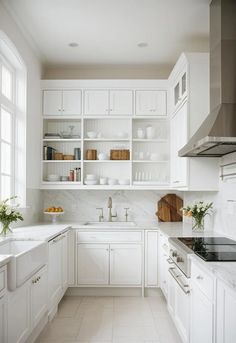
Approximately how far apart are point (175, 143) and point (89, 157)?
1.18 meters

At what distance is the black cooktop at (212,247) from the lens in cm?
228

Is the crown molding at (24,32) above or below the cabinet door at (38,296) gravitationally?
above

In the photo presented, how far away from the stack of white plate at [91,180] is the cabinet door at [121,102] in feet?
2.90

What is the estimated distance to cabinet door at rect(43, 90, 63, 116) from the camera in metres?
4.68

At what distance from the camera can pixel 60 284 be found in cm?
380

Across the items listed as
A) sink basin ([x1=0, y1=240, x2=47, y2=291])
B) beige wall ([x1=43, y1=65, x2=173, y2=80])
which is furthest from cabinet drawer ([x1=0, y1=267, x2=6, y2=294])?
beige wall ([x1=43, y1=65, x2=173, y2=80])

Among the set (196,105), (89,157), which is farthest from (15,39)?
(196,105)

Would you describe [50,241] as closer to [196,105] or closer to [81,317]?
[81,317]

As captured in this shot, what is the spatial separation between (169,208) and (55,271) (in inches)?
75.3

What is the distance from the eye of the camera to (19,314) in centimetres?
240

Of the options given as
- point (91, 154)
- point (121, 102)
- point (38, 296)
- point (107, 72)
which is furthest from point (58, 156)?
point (38, 296)

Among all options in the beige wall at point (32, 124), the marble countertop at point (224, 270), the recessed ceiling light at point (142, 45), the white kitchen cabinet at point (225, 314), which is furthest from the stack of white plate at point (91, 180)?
the white kitchen cabinet at point (225, 314)

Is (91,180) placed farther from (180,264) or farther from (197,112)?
(180,264)

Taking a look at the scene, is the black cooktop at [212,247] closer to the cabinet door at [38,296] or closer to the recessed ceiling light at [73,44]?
the cabinet door at [38,296]
